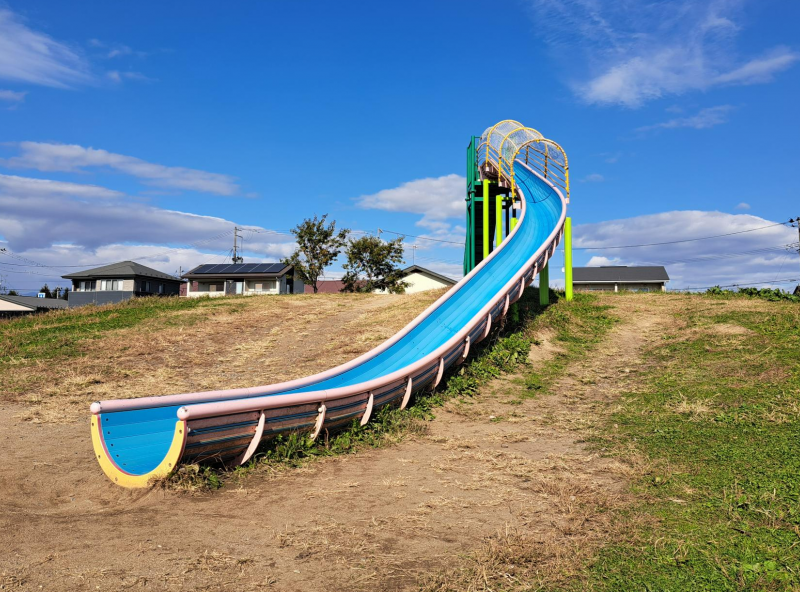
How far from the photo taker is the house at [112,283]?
5438cm

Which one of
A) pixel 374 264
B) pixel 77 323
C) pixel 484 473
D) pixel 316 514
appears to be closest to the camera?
pixel 316 514

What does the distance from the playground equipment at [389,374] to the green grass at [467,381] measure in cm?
21

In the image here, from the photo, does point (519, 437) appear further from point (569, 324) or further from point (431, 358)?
point (569, 324)

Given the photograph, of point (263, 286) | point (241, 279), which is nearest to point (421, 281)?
point (263, 286)

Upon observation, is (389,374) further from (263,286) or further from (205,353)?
(263,286)

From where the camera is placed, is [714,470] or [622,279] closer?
[714,470]

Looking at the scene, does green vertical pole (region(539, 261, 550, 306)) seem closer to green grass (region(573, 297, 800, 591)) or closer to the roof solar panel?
green grass (region(573, 297, 800, 591))

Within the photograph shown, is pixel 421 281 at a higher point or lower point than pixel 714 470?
higher

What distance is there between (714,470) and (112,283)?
56.3 meters

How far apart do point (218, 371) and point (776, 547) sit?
12771mm

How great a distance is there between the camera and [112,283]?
54906mm

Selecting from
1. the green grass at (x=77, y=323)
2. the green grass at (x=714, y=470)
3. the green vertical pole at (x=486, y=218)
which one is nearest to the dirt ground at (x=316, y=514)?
the green grass at (x=714, y=470)

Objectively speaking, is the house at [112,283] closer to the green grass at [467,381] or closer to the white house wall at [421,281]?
the white house wall at [421,281]

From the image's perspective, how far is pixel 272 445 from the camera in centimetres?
854
